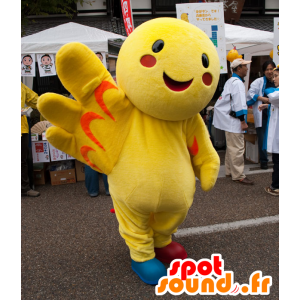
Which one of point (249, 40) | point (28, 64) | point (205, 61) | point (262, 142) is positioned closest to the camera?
point (205, 61)

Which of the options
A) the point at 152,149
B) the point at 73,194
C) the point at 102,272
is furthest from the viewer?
the point at 73,194

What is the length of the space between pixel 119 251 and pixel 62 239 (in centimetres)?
76

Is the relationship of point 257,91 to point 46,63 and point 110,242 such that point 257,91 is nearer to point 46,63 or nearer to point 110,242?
point 110,242

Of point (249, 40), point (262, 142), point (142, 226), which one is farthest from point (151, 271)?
point (249, 40)

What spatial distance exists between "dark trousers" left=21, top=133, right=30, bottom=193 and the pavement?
229mm

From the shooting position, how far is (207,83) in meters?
1.87

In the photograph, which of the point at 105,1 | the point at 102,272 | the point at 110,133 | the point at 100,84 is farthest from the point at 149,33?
the point at 105,1

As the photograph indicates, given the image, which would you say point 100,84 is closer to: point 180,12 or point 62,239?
point 62,239

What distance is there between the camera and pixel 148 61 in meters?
1.77

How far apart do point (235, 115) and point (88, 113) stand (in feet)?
11.0

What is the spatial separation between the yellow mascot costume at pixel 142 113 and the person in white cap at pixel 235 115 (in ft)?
8.71

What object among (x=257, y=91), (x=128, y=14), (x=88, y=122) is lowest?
(x=257, y=91)

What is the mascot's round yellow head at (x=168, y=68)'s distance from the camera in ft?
5.69

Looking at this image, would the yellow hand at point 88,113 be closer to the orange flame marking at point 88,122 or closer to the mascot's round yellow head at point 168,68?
the orange flame marking at point 88,122
